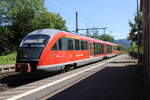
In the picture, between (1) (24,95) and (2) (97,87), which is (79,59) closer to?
(2) (97,87)

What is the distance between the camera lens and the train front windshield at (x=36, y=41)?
15625 millimetres

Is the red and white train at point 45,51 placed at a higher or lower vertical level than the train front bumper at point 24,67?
higher

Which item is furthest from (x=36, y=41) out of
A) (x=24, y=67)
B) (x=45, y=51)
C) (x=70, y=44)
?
(x=70, y=44)

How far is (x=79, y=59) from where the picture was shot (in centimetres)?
2262

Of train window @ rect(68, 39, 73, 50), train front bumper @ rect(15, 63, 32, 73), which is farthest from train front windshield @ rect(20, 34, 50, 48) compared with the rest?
train window @ rect(68, 39, 73, 50)

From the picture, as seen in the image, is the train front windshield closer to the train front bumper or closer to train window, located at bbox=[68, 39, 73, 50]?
the train front bumper

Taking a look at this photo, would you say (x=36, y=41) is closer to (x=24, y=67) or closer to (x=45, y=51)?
(x=45, y=51)

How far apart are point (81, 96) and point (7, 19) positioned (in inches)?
1998

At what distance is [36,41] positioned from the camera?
15.9 m

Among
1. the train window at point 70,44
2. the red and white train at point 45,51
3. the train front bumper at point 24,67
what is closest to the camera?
the train front bumper at point 24,67

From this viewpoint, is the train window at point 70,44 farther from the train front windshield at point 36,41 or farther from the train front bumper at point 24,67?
the train front bumper at point 24,67

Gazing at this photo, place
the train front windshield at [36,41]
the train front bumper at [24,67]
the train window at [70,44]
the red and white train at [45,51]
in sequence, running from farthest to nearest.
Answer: the train window at [70,44]
the train front windshield at [36,41]
the red and white train at [45,51]
the train front bumper at [24,67]

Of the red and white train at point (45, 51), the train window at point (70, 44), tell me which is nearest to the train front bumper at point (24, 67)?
the red and white train at point (45, 51)

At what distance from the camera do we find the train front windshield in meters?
15.6
